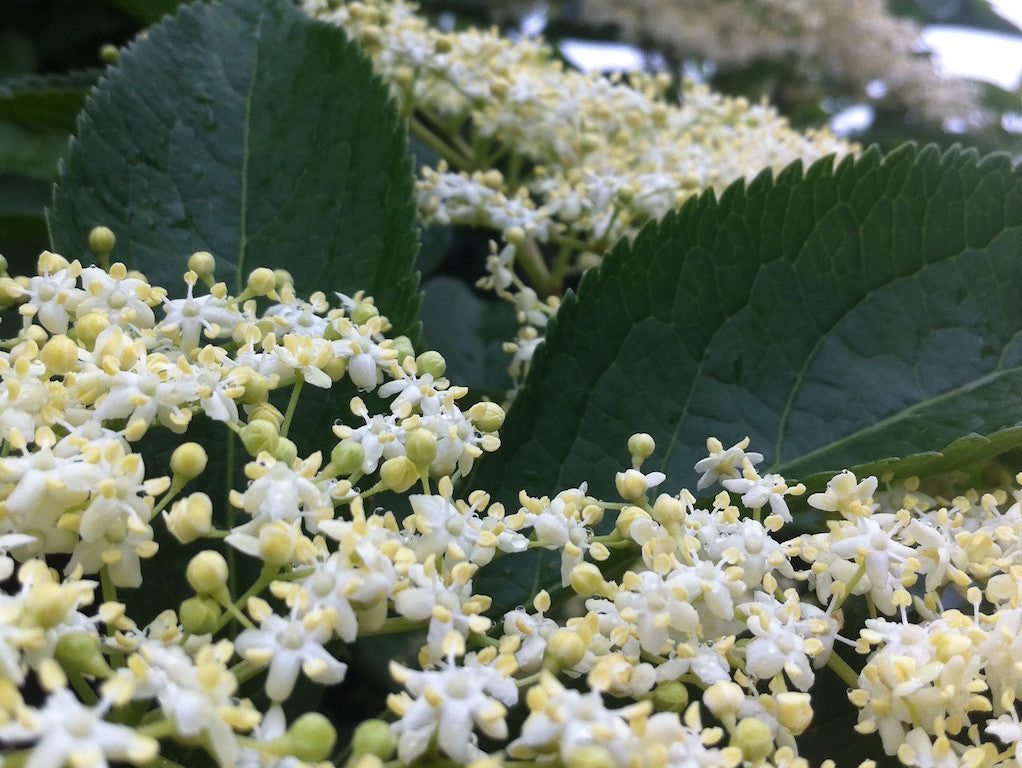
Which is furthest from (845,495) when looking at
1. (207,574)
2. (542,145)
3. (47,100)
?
(47,100)

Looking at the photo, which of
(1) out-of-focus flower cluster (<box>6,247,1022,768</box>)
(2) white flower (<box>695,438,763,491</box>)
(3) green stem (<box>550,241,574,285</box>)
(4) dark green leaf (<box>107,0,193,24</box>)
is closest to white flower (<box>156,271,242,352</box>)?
(1) out-of-focus flower cluster (<box>6,247,1022,768</box>)

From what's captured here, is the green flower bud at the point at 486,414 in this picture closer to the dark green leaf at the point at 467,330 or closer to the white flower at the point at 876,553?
the white flower at the point at 876,553

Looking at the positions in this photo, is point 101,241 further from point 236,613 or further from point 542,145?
point 542,145

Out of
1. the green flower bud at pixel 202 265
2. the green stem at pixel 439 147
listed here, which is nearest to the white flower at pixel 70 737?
the green flower bud at pixel 202 265

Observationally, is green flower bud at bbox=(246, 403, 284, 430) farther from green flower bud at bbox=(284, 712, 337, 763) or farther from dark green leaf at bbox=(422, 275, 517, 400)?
dark green leaf at bbox=(422, 275, 517, 400)

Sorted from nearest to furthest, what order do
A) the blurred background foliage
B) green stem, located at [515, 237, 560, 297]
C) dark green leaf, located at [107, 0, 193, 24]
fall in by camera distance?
green stem, located at [515, 237, 560, 297]
dark green leaf, located at [107, 0, 193, 24]
the blurred background foliage
